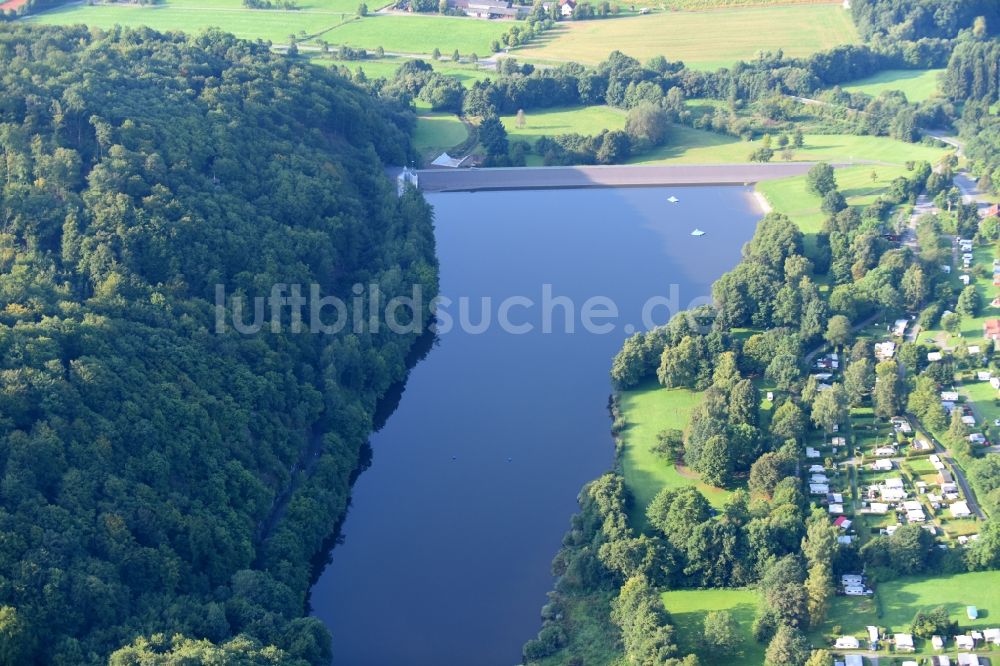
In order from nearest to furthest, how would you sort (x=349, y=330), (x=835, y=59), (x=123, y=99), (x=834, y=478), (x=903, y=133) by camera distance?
(x=834, y=478) < (x=349, y=330) < (x=123, y=99) < (x=903, y=133) < (x=835, y=59)

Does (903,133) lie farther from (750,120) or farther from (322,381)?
(322,381)

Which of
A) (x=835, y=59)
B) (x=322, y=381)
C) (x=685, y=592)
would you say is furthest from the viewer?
(x=835, y=59)

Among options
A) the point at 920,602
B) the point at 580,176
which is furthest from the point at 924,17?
the point at 920,602

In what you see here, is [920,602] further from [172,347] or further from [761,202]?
[761,202]

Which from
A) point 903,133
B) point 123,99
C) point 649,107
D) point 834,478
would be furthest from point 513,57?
point 834,478

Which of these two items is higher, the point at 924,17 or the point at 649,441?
the point at 924,17

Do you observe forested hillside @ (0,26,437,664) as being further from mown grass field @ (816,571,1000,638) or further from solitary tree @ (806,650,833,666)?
mown grass field @ (816,571,1000,638)
